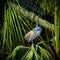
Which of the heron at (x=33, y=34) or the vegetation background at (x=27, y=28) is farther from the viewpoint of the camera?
the heron at (x=33, y=34)

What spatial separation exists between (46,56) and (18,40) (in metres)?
0.54

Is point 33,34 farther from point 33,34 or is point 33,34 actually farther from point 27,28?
point 27,28

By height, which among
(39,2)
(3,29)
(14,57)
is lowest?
(14,57)

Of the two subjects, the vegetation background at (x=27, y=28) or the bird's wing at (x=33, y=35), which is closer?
the vegetation background at (x=27, y=28)

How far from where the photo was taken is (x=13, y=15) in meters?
4.04

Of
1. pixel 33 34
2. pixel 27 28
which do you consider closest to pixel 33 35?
pixel 33 34

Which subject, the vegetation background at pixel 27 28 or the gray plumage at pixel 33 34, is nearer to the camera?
the vegetation background at pixel 27 28

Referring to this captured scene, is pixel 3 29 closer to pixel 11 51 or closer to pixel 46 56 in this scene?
pixel 11 51

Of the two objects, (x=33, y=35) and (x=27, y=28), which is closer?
(x=33, y=35)

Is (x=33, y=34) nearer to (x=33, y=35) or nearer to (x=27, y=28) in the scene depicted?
(x=33, y=35)

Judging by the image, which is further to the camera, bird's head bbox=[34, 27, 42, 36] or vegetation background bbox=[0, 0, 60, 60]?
bird's head bbox=[34, 27, 42, 36]

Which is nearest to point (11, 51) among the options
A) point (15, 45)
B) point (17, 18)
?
point (15, 45)

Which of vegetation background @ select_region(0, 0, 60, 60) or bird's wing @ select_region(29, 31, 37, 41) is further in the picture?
bird's wing @ select_region(29, 31, 37, 41)

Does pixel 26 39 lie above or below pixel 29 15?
below
